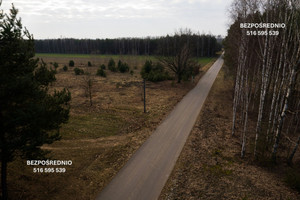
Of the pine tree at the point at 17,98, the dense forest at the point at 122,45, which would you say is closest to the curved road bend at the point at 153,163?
the pine tree at the point at 17,98

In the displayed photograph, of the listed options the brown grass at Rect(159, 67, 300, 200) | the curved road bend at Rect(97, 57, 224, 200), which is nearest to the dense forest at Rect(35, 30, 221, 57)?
the curved road bend at Rect(97, 57, 224, 200)

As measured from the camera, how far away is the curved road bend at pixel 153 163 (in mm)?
9073

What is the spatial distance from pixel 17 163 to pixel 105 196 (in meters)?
5.95

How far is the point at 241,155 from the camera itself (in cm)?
1230

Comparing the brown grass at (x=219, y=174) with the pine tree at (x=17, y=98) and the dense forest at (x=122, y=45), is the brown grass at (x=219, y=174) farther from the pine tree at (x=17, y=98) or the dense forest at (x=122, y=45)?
the dense forest at (x=122, y=45)

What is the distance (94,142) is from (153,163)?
498cm

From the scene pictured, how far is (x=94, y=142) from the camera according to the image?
45.8 feet

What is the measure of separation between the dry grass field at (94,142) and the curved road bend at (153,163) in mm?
528

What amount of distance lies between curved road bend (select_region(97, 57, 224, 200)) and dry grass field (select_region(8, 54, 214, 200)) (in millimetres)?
528

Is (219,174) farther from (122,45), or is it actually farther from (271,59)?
(122,45)

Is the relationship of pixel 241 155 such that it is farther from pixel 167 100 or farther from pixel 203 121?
pixel 167 100

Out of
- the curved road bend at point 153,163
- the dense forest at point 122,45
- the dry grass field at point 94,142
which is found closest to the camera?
the curved road bend at point 153,163

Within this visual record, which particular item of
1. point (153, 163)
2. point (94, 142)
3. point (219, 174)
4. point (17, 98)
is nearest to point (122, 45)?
point (94, 142)

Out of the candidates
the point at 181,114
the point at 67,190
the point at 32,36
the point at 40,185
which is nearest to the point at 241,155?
the point at 181,114
